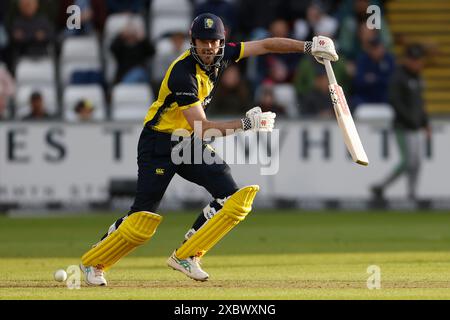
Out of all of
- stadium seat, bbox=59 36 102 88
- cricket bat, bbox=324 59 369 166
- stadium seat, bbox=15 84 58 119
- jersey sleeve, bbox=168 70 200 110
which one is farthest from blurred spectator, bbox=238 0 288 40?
jersey sleeve, bbox=168 70 200 110

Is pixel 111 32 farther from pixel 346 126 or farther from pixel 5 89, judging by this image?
pixel 346 126

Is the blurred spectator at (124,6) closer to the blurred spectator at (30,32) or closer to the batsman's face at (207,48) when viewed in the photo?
the blurred spectator at (30,32)

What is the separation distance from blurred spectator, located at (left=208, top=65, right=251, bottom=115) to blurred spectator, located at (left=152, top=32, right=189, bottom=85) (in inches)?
34.2

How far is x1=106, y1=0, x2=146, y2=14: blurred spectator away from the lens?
20.5m

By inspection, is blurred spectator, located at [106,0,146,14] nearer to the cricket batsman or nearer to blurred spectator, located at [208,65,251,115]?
blurred spectator, located at [208,65,251,115]

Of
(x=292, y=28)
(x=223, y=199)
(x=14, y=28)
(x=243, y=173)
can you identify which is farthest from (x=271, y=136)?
(x=223, y=199)

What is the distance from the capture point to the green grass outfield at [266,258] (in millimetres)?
9289

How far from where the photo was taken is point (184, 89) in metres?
9.62

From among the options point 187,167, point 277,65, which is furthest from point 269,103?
point 187,167

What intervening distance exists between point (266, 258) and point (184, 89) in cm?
306

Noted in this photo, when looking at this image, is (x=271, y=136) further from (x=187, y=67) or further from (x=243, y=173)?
(x=187, y=67)

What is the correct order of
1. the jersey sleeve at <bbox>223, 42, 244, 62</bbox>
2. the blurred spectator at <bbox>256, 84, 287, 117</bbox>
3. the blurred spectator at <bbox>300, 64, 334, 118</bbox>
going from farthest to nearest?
the blurred spectator at <bbox>300, 64, 334, 118</bbox> → the blurred spectator at <bbox>256, 84, 287, 117</bbox> → the jersey sleeve at <bbox>223, 42, 244, 62</bbox>

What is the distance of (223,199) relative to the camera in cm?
987
